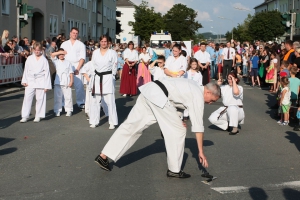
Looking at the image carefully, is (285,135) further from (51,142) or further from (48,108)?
(48,108)

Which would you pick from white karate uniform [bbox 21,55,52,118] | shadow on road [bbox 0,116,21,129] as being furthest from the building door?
white karate uniform [bbox 21,55,52,118]

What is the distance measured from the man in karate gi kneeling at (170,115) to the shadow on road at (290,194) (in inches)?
38.9

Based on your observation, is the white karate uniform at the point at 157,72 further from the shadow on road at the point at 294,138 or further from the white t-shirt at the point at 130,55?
the white t-shirt at the point at 130,55

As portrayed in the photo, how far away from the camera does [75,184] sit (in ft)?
22.8

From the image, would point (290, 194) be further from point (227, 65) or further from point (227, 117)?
point (227, 65)

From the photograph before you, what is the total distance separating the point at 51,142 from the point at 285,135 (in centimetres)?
482

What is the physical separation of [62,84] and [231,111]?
4.41 m

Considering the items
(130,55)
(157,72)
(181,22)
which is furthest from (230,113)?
(181,22)

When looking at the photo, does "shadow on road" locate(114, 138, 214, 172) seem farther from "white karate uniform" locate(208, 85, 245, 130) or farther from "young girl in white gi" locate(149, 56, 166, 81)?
"young girl in white gi" locate(149, 56, 166, 81)

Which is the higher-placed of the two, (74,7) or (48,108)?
(74,7)

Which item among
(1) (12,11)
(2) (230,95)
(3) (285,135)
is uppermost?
(1) (12,11)

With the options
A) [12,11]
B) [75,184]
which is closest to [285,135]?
[75,184]

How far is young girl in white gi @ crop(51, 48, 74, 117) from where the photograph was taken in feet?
45.2

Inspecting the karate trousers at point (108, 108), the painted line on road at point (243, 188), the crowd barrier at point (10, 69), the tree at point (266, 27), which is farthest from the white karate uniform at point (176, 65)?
the tree at point (266, 27)
